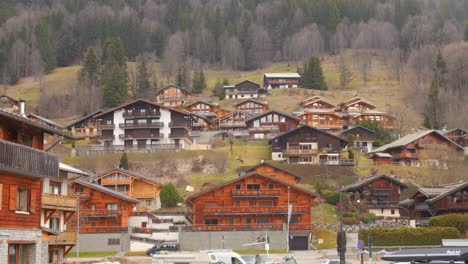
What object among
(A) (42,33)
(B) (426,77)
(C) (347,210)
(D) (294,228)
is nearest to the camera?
(D) (294,228)

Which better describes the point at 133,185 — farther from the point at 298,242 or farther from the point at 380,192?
the point at 380,192

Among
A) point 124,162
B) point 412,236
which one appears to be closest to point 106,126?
point 124,162

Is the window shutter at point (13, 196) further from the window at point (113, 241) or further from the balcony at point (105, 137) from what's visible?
the balcony at point (105, 137)

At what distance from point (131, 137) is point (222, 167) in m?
22.5

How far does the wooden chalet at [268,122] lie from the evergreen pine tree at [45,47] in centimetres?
7310

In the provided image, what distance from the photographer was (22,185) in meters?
29.9

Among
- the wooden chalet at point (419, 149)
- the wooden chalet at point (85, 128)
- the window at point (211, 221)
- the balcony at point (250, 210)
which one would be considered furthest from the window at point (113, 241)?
the wooden chalet at point (85, 128)

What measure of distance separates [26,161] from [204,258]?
728 inches

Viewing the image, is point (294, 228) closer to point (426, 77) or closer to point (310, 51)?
point (426, 77)

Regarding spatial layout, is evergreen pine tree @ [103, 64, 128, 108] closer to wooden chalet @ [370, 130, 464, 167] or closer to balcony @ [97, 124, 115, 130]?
balcony @ [97, 124, 115, 130]

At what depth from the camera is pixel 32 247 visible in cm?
2992

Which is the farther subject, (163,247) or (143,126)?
(143,126)

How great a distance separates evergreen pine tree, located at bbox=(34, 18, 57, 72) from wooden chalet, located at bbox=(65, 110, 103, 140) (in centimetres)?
6198

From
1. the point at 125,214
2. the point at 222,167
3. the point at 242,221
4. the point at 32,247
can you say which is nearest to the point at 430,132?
the point at 222,167
